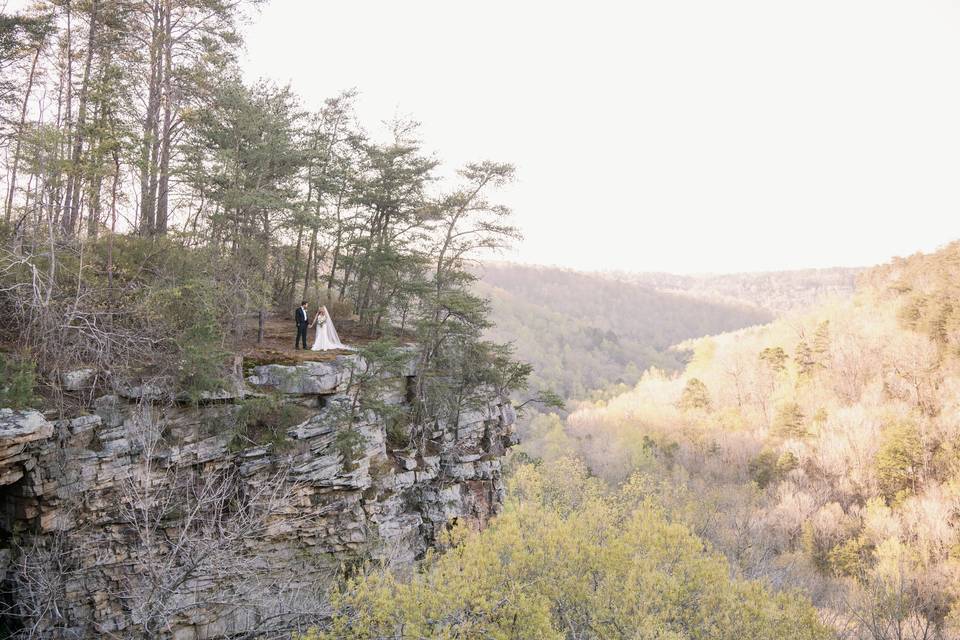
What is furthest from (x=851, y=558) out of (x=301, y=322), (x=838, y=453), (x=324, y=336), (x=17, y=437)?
(x=17, y=437)

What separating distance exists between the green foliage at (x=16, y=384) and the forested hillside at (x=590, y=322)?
79.4 meters

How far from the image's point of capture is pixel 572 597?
11625mm

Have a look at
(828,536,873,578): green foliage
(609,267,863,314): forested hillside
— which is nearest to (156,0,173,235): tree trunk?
(828,536,873,578): green foliage

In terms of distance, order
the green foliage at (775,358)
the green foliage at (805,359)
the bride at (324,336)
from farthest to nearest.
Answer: the green foliage at (775,358) → the green foliage at (805,359) → the bride at (324,336)

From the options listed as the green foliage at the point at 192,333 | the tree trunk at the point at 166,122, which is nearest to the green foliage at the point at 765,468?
the green foliage at the point at 192,333

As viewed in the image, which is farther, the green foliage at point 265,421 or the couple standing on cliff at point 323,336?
the couple standing on cliff at point 323,336

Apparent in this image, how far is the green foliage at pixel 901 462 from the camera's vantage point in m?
34.3

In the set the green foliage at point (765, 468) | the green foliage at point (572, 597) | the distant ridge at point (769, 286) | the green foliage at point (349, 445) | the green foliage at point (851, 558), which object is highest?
the distant ridge at point (769, 286)

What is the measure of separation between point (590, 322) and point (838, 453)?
95237 mm

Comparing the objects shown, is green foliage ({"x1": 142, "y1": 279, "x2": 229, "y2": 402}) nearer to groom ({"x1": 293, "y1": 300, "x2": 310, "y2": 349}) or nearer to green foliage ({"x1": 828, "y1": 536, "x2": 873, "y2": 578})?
groom ({"x1": 293, "y1": 300, "x2": 310, "y2": 349})

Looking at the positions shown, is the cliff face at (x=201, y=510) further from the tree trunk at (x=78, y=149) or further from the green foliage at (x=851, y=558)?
the green foliage at (x=851, y=558)

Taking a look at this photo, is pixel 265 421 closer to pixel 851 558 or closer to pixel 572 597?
pixel 572 597

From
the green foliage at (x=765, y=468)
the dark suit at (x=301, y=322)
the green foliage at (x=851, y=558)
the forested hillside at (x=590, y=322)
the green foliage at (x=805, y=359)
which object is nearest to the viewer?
the dark suit at (x=301, y=322)

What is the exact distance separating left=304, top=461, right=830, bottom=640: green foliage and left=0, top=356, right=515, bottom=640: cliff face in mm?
1564
